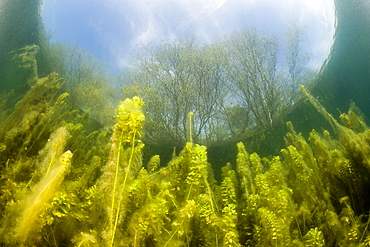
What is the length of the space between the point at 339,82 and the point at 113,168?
1052 cm

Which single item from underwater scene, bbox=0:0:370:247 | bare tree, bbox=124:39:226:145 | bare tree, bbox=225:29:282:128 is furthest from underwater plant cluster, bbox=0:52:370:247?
bare tree, bbox=225:29:282:128

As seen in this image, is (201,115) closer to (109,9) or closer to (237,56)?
(237,56)

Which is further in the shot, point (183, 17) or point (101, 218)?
point (183, 17)

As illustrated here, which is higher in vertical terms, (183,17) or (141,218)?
(183,17)

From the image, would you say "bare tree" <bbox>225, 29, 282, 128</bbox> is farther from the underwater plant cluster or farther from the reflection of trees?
the underwater plant cluster

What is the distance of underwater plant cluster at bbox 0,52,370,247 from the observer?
1.60 m

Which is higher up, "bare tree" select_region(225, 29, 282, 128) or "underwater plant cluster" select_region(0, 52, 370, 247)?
"bare tree" select_region(225, 29, 282, 128)

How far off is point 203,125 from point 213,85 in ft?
5.27

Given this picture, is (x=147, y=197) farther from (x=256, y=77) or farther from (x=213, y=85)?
(x=256, y=77)

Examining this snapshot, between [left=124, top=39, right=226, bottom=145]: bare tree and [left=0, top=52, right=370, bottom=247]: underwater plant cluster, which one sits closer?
[left=0, top=52, right=370, bottom=247]: underwater plant cluster

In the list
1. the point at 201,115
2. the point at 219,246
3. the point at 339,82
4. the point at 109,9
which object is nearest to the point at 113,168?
the point at 219,246

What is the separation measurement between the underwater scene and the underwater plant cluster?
0.02 meters

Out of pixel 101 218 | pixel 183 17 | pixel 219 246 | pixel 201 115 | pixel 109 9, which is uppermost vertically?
pixel 109 9

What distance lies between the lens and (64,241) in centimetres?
206
